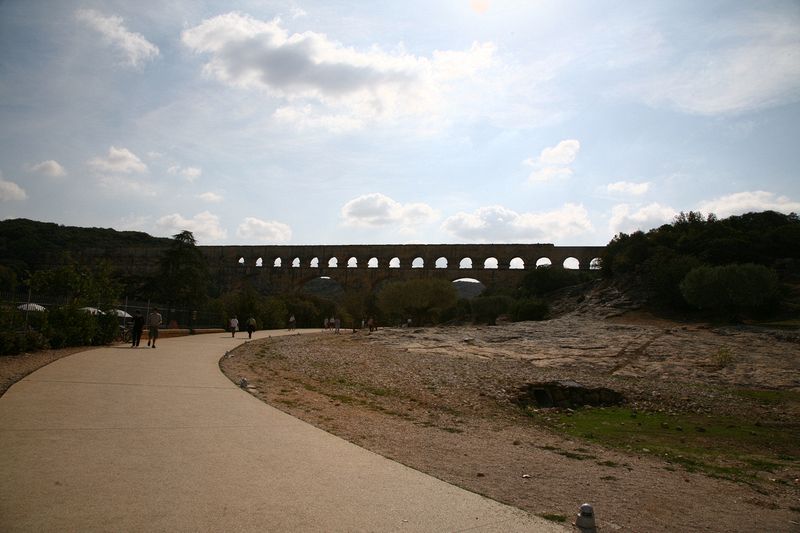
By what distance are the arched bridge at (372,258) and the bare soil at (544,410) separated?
21088 millimetres

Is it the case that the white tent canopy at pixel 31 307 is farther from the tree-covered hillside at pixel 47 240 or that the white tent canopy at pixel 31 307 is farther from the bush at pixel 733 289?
the tree-covered hillside at pixel 47 240

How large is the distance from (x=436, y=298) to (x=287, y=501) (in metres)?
32.7

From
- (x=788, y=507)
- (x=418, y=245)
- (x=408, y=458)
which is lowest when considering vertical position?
(x=788, y=507)

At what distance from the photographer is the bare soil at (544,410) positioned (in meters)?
4.54

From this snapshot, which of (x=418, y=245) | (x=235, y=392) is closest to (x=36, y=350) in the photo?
(x=235, y=392)

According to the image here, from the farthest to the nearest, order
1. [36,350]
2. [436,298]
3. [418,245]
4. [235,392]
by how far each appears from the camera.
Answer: [418,245], [436,298], [36,350], [235,392]

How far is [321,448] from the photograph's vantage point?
188 inches

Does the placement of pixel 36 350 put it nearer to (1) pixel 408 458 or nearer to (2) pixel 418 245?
(1) pixel 408 458

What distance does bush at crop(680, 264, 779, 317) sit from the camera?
22.8 metres

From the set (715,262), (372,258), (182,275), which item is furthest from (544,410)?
(372,258)

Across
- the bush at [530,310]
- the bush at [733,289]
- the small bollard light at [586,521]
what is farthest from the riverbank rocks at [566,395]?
the bush at [530,310]

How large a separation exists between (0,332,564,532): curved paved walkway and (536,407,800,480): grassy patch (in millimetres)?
3243

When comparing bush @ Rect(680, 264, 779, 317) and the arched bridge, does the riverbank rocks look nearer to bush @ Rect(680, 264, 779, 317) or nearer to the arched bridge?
bush @ Rect(680, 264, 779, 317)

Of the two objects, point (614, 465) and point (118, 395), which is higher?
point (118, 395)
